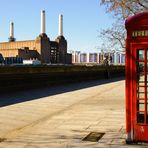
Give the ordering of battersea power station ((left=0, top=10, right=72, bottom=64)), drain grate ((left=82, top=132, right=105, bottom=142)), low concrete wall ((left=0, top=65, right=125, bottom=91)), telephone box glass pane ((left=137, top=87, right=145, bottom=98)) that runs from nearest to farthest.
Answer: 1. telephone box glass pane ((left=137, top=87, right=145, bottom=98))
2. drain grate ((left=82, top=132, right=105, bottom=142))
3. low concrete wall ((left=0, top=65, right=125, bottom=91))
4. battersea power station ((left=0, top=10, right=72, bottom=64))

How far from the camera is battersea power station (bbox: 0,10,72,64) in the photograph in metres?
146

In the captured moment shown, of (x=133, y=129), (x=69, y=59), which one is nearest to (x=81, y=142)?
(x=133, y=129)

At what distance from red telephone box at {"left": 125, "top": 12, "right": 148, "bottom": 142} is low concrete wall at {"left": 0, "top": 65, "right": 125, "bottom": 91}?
1301 centimetres

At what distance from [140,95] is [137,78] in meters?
0.32

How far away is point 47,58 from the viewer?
15450 cm

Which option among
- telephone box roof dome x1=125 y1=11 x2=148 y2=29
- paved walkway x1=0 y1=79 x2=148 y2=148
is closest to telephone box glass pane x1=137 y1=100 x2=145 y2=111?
paved walkway x1=0 y1=79 x2=148 y2=148

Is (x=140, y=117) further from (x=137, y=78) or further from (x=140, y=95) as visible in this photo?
(x=137, y=78)

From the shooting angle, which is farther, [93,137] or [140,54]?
[93,137]

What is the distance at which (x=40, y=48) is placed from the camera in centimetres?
15000

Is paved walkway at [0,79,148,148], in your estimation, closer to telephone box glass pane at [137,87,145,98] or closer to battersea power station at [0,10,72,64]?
telephone box glass pane at [137,87,145,98]

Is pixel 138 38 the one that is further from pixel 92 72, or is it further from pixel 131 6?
pixel 92 72

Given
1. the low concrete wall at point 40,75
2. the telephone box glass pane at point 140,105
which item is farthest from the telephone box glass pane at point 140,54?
the low concrete wall at point 40,75

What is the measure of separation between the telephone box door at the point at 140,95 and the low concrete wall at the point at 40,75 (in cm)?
1305

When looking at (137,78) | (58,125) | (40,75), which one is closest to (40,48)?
(40,75)
